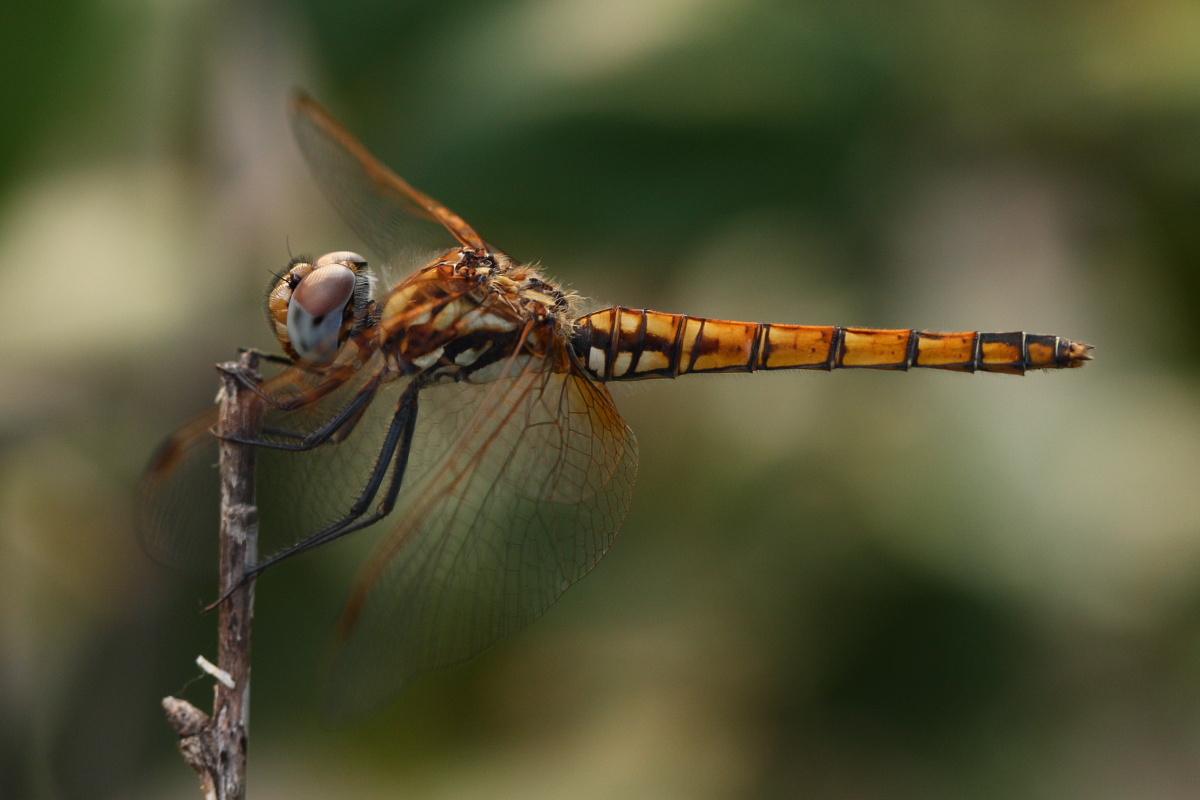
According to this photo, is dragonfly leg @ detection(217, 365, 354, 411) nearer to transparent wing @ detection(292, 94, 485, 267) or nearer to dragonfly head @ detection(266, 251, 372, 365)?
dragonfly head @ detection(266, 251, 372, 365)

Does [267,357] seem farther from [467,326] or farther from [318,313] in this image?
[467,326]

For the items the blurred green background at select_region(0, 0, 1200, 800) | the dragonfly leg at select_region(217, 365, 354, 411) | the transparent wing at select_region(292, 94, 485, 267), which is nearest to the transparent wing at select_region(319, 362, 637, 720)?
the dragonfly leg at select_region(217, 365, 354, 411)

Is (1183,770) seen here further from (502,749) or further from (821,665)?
(502,749)

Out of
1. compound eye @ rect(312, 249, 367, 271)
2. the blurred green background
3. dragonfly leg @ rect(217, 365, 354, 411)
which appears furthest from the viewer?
the blurred green background

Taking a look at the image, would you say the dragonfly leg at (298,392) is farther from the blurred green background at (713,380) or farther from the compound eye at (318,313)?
the blurred green background at (713,380)

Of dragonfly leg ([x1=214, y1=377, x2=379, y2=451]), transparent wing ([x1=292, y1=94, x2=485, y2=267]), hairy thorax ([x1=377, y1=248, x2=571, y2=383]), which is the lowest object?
dragonfly leg ([x1=214, y1=377, x2=379, y2=451])
